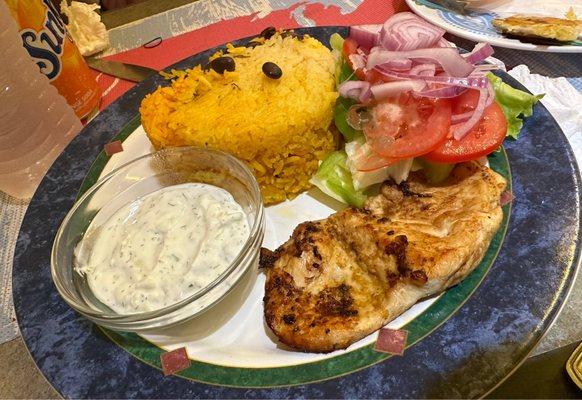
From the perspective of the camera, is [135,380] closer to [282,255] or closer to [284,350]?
[284,350]

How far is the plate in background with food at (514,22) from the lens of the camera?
2.87 m

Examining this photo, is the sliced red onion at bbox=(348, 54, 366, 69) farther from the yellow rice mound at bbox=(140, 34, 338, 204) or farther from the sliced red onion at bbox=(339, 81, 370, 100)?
the yellow rice mound at bbox=(140, 34, 338, 204)

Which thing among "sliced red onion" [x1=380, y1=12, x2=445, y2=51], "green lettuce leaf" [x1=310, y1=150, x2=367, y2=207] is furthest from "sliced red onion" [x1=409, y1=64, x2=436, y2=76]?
"green lettuce leaf" [x1=310, y1=150, x2=367, y2=207]

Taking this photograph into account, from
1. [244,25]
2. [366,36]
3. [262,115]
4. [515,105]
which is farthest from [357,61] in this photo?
[244,25]

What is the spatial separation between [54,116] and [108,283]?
1.60 meters

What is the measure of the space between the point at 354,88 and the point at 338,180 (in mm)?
476

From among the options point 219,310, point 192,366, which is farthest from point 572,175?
point 192,366

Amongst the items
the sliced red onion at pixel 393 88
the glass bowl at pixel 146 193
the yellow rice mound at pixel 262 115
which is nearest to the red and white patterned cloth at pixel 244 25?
the yellow rice mound at pixel 262 115

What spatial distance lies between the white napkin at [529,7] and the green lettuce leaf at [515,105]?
1195mm

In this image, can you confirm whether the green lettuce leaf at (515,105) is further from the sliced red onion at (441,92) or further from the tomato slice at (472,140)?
the sliced red onion at (441,92)

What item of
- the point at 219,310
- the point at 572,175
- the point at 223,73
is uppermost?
the point at 223,73

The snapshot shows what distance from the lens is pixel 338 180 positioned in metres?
2.46

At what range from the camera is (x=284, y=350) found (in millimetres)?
1914

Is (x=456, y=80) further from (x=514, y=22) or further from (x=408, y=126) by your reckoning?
(x=514, y=22)
